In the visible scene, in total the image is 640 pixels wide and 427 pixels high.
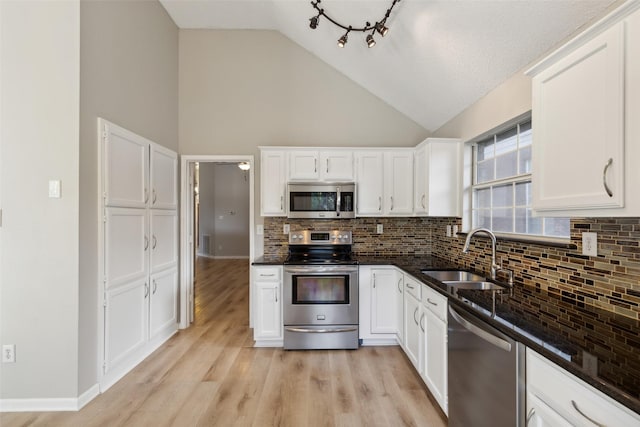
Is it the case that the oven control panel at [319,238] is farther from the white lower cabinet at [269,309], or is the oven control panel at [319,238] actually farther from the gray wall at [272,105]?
the white lower cabinet at [269,309]

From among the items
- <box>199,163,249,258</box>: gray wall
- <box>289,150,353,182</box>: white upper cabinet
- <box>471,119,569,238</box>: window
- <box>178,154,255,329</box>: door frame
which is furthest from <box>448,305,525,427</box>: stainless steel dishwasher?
<box>199,163,249,258</box>: gray wall

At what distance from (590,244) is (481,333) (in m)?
0.74

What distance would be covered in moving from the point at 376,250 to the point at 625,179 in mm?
2585

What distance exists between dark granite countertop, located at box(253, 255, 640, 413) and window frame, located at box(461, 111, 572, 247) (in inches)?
13.2

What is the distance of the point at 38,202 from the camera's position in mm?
1982

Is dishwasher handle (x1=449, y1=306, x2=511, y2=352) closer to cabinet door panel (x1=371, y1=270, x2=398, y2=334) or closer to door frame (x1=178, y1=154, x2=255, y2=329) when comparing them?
cabinet door panel (x1=371, y1=270, x2=398, y2=334)

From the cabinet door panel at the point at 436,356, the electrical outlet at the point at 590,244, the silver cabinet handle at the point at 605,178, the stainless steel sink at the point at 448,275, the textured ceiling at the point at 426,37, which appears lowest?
the cabinet door panel at the point at 436,356

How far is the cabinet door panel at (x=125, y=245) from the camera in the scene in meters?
2.25

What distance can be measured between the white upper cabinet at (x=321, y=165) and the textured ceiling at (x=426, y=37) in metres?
0.94

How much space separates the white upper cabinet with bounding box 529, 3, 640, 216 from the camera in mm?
963

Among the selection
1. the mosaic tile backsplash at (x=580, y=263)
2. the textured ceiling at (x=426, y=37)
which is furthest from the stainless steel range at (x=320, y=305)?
the textured ceiling at (x=426, y=37)

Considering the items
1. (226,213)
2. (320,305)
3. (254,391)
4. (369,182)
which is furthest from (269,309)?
(226,213)

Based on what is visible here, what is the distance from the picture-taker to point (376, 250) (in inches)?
137

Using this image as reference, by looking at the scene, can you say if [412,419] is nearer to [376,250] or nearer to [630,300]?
[630,300]
